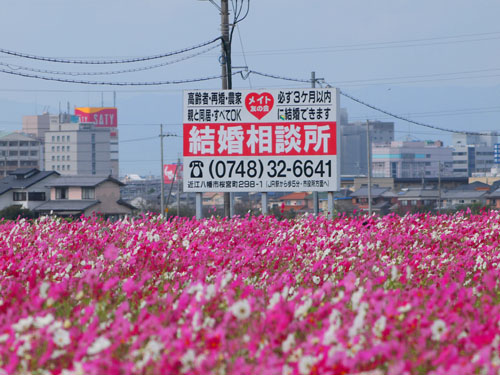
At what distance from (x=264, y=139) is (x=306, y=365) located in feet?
50.2

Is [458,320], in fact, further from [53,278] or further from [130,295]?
[53,278]

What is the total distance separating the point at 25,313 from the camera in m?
6.38

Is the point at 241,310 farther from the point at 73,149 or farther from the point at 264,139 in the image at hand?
the point at 73,149

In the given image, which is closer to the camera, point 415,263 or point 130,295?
point 130,295

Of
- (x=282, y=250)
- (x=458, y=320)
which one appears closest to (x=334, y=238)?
(x=282, y=250)

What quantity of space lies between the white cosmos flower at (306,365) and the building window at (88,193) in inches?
2600

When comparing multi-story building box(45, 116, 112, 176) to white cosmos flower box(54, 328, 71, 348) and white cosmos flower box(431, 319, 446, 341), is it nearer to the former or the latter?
white cosmos flower box(54, 328, 71, 348)

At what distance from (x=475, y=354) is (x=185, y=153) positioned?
15.4 meters

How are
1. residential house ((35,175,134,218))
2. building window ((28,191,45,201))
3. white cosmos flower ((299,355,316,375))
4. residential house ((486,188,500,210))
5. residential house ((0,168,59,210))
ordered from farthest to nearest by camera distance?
residential house ((486,188,500,210)), building window ((28,191,45,201)), residential house ((0,168,59,210)), residential house ((35,175,134,218)), white cosmos flower ((299,355,316,375))

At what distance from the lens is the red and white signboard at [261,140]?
2008cm

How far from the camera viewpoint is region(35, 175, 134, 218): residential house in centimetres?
6912

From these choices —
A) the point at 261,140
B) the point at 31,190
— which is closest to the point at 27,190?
the point at 31,190

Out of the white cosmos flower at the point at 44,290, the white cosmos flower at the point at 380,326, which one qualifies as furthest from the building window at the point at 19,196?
the white cosmos flower at the point at 380,326

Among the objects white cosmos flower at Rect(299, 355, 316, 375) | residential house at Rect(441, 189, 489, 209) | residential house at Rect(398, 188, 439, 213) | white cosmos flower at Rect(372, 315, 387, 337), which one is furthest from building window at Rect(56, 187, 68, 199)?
white cosmos flower at Rect(299, 355, 316, 375)
